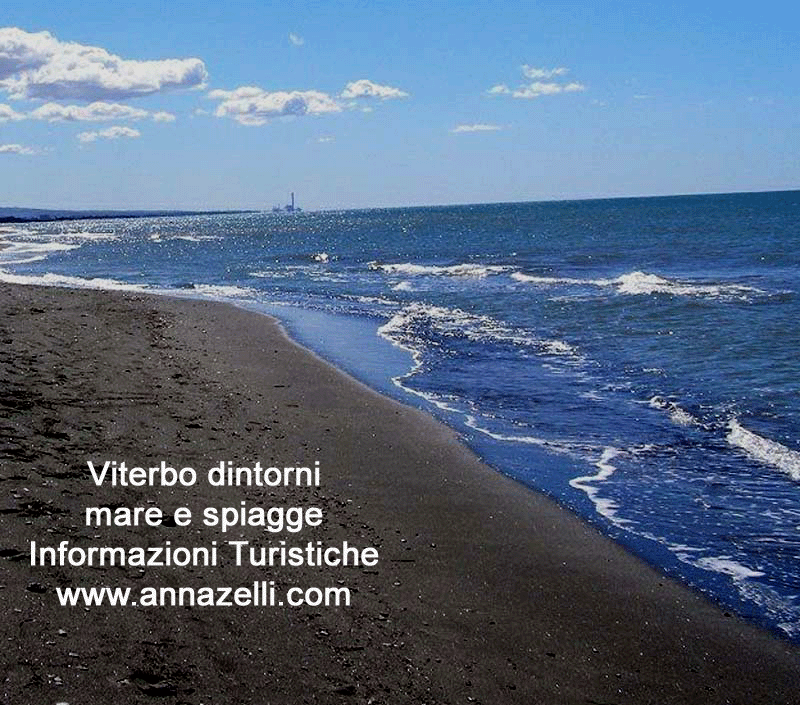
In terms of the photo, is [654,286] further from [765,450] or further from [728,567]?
[728,567]

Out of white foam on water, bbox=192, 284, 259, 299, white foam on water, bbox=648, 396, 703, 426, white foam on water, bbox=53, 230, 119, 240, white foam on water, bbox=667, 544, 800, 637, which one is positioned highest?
white foam on water, bbox=53, 230, 119, 240

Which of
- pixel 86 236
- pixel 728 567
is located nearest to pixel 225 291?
pixel 728 567

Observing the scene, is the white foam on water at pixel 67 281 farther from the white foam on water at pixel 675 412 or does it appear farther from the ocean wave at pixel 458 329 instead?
the white foam on water at pixel 675 412

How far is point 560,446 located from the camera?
12.8 m

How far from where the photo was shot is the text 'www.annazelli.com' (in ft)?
21.2

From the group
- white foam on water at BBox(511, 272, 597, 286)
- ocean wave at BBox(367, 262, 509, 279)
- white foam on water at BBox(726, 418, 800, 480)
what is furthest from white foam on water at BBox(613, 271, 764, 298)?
white foam on water at BBox(726, 418, 800, 480)

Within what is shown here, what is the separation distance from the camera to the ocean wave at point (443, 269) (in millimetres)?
45466

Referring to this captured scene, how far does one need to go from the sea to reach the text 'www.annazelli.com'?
11.3 feet

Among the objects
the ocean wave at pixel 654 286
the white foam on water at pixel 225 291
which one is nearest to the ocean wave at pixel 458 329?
the ocean wave at pixel 654 286

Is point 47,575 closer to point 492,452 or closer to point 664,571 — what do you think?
point 664,571

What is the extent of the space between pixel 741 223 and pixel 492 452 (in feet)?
265

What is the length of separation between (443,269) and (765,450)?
36405 mm

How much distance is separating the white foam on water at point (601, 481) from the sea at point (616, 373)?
0.11ft

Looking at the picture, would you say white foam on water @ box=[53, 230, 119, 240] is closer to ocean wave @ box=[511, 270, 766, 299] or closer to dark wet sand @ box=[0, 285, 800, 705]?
ocean wave @ box=[511, 270, 766, 299]
